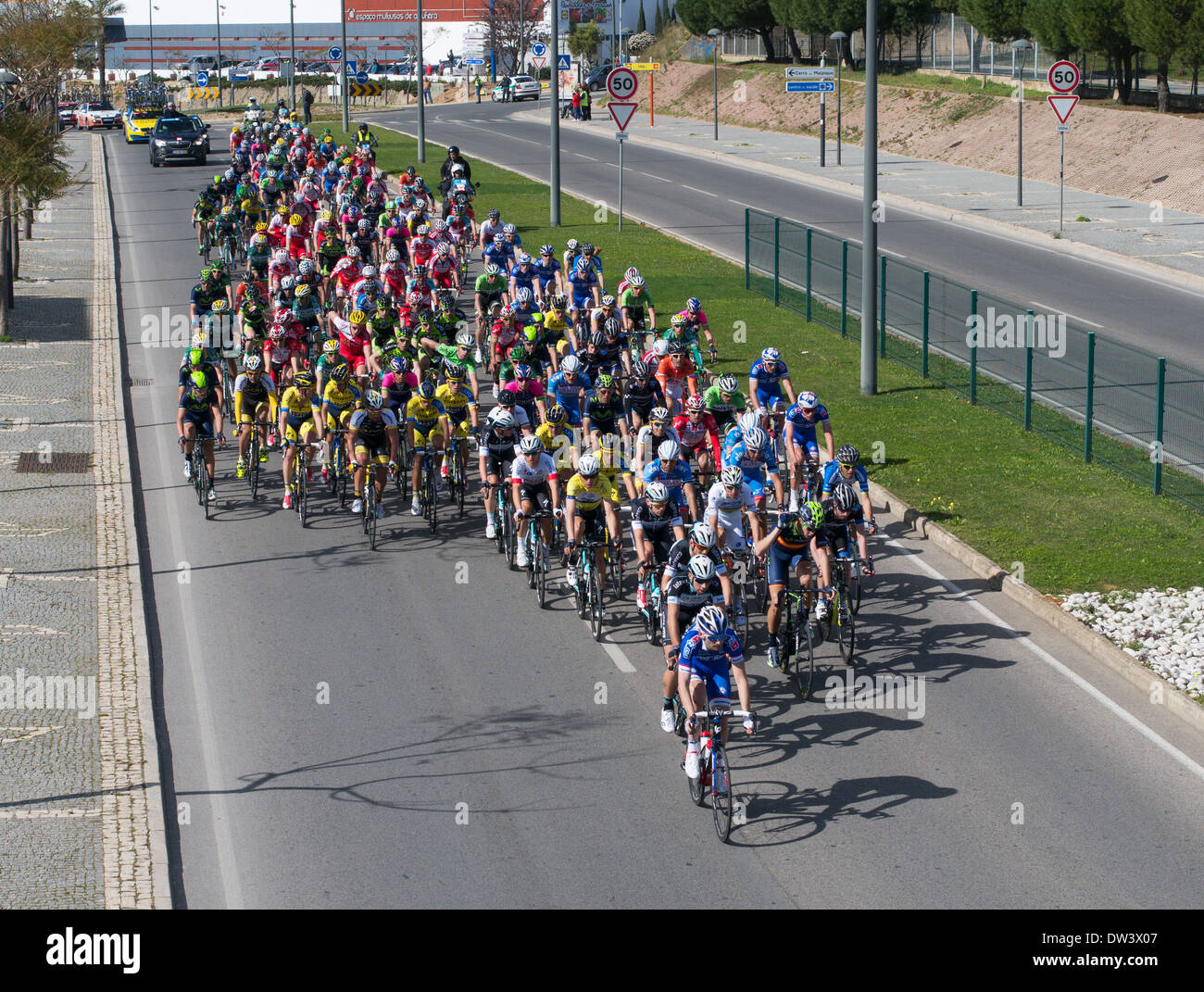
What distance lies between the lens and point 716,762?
10812 mm

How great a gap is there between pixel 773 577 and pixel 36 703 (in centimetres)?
625

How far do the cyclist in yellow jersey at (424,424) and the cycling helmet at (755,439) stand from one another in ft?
13.7

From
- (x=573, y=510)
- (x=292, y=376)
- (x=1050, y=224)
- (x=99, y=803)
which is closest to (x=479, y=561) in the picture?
(x=573, y=510)

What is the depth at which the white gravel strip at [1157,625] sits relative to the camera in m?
13.6

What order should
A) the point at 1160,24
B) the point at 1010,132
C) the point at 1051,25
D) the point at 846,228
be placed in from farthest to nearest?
the point at 1051,25, the point at 1010,132, the point at 1160,24, the point at 846,228

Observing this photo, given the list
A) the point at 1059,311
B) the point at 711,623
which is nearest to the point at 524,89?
the point at 1059,311

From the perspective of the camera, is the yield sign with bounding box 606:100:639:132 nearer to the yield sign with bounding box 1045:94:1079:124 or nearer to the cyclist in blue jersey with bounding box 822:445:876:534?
the yield sign with bounding box 1045:94:1079:124

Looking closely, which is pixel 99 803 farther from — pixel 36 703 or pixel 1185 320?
pixel 1185 320

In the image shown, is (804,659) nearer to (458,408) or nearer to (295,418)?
(458,408)

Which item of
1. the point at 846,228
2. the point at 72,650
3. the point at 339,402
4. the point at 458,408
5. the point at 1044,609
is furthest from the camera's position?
the point at 846,228

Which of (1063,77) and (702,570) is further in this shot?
(1063,77)

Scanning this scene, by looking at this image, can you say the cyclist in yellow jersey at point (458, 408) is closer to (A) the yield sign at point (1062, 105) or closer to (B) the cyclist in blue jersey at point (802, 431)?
(B) the cyclist in blue jersey at point (802, 431)

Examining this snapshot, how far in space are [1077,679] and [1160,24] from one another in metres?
34.7

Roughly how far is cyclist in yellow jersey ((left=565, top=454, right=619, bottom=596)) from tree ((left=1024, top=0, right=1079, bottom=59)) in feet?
129
